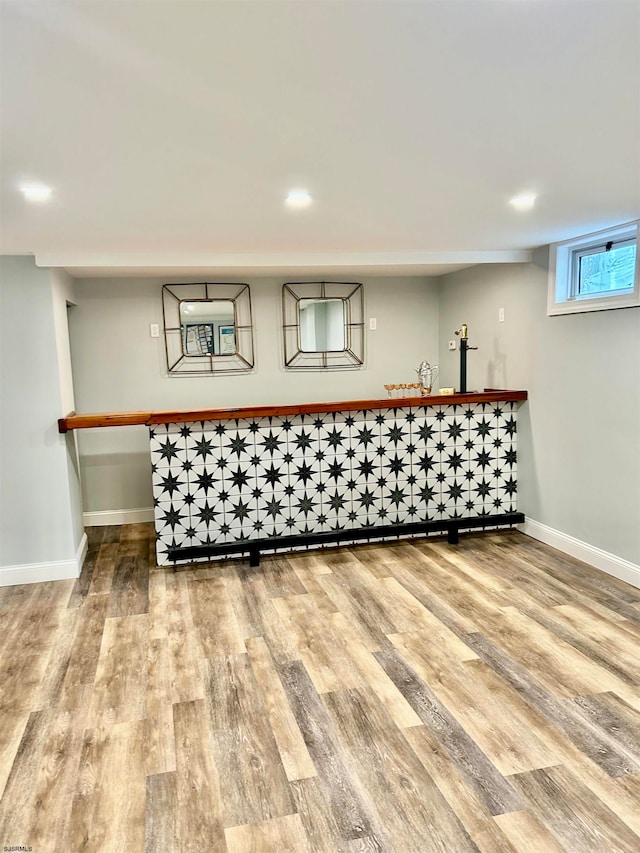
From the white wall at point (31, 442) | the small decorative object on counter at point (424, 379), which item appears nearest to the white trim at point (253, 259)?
the white wall at point (31, 442)

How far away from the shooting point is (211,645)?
2816 millimetres

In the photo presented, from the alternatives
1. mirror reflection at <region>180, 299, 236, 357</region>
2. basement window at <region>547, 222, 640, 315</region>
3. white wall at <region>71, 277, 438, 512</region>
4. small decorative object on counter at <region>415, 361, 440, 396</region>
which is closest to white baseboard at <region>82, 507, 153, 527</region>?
white wall at <region>71, 277, 438, 512</region>

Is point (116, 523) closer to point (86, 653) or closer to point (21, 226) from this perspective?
point (86, 653)

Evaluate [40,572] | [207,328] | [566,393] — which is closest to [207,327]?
[207,328]

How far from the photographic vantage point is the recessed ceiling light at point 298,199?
2.30 metres

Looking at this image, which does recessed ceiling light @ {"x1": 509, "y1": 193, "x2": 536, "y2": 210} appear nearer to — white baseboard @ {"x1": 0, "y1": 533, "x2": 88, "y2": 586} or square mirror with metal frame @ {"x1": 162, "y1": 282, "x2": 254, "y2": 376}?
square mirror with metal frame @ {"x1": 162, "y1": 282, "x2": 254, "y2": 376}

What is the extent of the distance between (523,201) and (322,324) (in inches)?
103

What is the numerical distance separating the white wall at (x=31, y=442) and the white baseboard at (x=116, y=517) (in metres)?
1.11

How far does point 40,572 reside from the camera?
3.73 meters

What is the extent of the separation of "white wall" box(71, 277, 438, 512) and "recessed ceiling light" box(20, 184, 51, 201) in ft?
8.40

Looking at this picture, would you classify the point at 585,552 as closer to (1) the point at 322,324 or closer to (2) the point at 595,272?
(2) the point at 595,272

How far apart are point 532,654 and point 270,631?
1.25 metres

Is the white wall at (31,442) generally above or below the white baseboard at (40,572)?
above

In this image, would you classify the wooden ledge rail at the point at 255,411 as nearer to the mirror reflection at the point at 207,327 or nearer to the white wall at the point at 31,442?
the white wall at the point at 31,442
